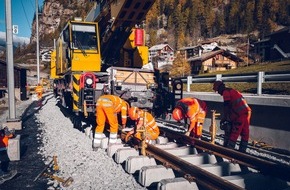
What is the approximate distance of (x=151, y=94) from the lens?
349 inches

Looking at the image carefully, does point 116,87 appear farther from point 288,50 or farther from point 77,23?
point 288,50

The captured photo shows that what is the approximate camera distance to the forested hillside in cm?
11081

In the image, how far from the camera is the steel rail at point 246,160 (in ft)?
14.5

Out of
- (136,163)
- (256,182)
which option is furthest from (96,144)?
(256,182)

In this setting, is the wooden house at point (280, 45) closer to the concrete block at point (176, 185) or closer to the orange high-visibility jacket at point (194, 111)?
the orange high-visibility jacket at point (194, 111)

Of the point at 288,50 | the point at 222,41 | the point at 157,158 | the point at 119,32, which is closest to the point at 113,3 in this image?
the point at 119,32

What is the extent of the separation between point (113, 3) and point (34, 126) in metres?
5.58

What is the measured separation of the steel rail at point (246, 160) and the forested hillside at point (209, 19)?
10228cm

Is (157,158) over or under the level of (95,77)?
under

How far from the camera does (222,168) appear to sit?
488cm

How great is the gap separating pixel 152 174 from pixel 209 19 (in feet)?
433

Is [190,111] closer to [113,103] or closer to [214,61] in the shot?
[113,103]

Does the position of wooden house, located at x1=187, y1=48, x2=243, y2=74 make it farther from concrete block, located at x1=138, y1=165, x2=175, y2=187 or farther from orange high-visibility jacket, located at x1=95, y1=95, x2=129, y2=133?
concrete block, located at x1=138, y1=165, x2=175, y2=187

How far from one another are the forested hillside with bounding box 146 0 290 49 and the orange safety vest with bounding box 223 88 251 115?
101756mm
